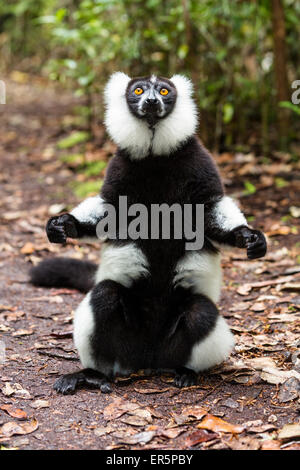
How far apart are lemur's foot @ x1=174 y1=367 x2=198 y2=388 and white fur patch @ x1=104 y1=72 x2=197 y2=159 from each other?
1522 millimetres

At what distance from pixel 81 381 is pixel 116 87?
2.17 meters

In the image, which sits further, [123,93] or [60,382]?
[123,93]

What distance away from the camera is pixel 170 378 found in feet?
14.1

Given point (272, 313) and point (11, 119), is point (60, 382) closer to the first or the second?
point (272, 313)

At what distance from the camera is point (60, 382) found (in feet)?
13.4

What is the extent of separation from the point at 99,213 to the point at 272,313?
1.84 meters

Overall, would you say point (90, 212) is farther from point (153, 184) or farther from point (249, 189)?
point (249, 189)

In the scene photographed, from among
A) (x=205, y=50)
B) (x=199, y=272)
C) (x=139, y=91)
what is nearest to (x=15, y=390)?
(x=199, y=272)

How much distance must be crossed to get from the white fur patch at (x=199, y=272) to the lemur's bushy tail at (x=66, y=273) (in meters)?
1.62

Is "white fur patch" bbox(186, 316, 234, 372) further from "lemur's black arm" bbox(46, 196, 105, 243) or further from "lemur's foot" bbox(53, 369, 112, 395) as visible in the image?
"lemur's black arm" bbox(46, 196, 105, 243)

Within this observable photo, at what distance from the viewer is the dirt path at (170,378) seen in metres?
3.43

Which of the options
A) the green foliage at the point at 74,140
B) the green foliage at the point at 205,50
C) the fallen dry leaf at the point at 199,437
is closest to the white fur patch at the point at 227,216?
the fallen dry leaf at the point at 199,437

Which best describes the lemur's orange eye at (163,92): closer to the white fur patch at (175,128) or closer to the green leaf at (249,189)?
the white fur patch at (175,128)
